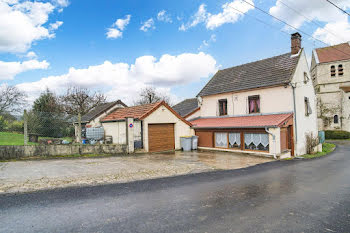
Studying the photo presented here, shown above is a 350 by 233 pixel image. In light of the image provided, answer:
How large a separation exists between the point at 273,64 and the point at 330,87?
30809 millimetres

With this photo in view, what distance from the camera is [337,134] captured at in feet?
117

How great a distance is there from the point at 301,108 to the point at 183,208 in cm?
1604

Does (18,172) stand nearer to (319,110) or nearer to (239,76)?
(239,76)

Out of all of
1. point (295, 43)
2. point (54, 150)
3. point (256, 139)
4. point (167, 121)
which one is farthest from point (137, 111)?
point (295, 43)

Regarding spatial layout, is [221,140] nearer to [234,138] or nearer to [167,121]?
[234,138]

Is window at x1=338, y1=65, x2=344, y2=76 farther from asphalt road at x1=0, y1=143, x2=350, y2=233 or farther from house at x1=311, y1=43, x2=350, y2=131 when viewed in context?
asphalt road at x1=0, y1=143, x2=350, y2=233

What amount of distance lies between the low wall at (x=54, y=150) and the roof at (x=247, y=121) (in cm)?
795

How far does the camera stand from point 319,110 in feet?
131

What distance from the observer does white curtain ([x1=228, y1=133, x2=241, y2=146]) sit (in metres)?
16.3

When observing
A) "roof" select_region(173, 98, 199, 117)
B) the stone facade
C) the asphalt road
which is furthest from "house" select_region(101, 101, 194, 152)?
the stone facade

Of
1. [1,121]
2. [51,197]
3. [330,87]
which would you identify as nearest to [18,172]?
[51,197]

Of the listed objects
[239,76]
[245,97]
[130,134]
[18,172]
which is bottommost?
[18,172]

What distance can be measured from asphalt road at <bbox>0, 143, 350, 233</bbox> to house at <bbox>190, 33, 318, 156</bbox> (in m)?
7.76

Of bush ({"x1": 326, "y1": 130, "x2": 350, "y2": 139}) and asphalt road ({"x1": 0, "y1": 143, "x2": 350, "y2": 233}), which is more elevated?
asphalt road ({"x1": 0, "y1": 143, "x2": 350, "y2": 233})
